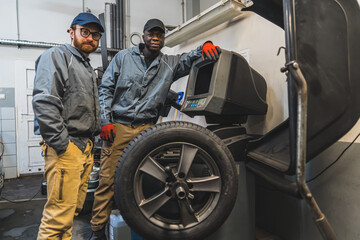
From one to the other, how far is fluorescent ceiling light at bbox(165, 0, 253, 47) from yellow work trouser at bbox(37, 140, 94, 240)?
1777 millimetres

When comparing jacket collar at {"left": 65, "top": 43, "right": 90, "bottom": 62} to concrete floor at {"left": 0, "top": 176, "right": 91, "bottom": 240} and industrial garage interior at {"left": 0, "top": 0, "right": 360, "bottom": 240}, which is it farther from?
concrete floor at {"left": 0, "top": 176, "right": 91, "bottom": 240}

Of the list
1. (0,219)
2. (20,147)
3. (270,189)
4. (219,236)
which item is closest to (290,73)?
(219,236)

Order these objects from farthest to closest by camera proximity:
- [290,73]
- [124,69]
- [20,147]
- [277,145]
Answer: [20,147] < [124,69] < [277,145] < [290,73]

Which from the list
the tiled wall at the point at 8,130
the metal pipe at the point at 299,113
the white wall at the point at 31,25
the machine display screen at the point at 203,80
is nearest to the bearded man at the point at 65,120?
the machine display screen at the point at 203,80

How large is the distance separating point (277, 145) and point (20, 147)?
4855 millimetres

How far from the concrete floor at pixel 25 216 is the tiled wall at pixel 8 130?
518 millimetres

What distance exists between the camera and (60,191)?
1.37 metres

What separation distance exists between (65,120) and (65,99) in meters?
0.15

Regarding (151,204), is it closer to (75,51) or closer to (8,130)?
(75,51)

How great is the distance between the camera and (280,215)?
1.76 m

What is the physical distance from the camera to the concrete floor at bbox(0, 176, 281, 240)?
2.17 metres

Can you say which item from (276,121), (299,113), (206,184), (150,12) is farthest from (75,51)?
(150,12)

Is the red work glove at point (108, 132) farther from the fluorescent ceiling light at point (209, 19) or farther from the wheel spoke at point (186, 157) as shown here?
the fluorescent ceiling light at point (209, 19)

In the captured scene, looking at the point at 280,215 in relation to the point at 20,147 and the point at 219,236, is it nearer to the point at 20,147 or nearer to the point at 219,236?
the point at 219,236
